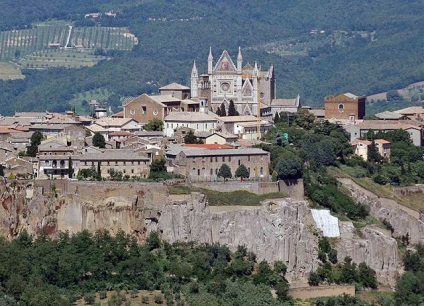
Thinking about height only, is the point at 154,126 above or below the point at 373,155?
above

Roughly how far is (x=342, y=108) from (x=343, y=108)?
52mm

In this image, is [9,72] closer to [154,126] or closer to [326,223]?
[154,126]

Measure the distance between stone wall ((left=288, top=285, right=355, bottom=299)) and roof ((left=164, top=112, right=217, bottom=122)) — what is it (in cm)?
1493

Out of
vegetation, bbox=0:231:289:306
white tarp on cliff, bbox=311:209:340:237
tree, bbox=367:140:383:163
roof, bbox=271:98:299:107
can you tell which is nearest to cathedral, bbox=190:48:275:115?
roof, bbox=271:98:299:107

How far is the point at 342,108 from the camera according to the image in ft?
293

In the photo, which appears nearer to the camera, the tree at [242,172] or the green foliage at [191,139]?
the tree at [242,172]

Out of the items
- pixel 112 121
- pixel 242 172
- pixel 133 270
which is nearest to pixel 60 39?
pixel 112 121

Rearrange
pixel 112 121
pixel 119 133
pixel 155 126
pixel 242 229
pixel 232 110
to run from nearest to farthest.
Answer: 1. pixel 242 229
2. pixel 119 133
3. pixel 155 126
4. pixel 112 121
5. pixel 232 110

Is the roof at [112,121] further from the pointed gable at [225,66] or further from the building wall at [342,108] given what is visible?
the building wall at [342,108]

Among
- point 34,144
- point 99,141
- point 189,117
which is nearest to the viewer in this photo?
point 34,144

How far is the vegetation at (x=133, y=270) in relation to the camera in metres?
61.7

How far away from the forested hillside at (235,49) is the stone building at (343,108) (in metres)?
50.3

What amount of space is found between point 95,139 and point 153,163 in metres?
5.18

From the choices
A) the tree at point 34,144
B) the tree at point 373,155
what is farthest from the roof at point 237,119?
the tree at point 34,144
